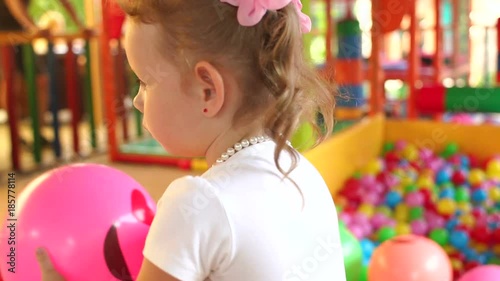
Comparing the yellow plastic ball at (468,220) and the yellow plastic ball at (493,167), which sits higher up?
the yellow plastic ball at (493,167)

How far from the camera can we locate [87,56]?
3.18 metres

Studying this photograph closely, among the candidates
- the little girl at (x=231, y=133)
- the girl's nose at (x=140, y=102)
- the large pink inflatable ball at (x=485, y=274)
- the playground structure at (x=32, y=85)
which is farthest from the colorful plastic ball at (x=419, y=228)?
the playground structure at (x=32, y=85)

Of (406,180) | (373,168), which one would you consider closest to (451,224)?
(406,180)

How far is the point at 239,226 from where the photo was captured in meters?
0.62

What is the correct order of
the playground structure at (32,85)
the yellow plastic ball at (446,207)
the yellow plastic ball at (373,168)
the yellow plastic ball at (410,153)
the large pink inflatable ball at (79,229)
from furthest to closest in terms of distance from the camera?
the playground structure at (32,85) < the yellow plastic ball at (410,153) < the yellow plastic ball at (373,168) < the yellow plastic ball at (446,207) < the large pink inflatable ball at (79,229)

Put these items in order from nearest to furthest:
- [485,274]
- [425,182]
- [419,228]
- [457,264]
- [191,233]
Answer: [191,233] < [485,274] < [457,264] < [419,228] < [425,182]

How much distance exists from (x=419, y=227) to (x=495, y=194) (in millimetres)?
405

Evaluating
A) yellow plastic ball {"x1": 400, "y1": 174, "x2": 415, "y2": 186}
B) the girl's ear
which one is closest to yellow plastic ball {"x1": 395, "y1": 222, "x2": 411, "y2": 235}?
yellow plastic ball {"x1": 400, "y1": 174, "x2": 415, "y2": 186}

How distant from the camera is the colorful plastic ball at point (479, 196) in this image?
2.10m

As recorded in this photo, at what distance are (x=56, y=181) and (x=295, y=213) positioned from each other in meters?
0.46

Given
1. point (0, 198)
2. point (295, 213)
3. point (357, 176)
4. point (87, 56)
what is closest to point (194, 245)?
point (295, 213)

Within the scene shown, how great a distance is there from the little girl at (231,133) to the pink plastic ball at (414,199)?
139cm

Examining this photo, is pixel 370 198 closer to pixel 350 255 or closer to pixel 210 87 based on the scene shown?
pixel 350 255

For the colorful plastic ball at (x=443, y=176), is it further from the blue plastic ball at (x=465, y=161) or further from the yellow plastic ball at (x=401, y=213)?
the yellow plastic ball at (x=401, y=213)
